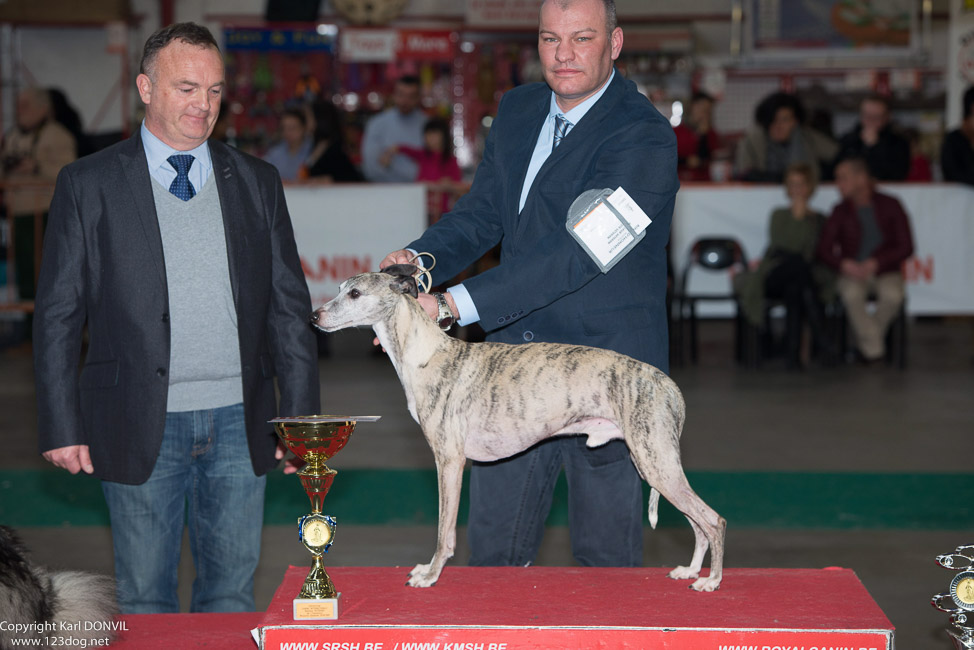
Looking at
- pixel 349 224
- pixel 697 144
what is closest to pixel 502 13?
pixel 697 144

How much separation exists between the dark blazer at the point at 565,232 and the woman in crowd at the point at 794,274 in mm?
6039

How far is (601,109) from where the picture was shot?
99.8 inches

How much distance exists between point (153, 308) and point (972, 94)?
8560 mm

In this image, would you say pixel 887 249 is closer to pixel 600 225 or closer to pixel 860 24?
pixel 860 24

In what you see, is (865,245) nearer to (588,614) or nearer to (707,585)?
(707,585)

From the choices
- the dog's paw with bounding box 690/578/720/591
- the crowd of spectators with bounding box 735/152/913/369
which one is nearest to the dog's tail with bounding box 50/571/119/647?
the dog's paw with bounding box 690/578/720/591

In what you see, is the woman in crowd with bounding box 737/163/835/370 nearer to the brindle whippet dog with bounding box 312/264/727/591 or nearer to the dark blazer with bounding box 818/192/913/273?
the dark blazer with bounding box 818/192/913/273

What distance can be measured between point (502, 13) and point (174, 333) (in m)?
10.9

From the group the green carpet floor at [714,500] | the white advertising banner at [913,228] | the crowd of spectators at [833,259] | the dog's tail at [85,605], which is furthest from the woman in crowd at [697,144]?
the dog's tail at [85,605]

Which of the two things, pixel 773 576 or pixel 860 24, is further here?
pixel 860 24

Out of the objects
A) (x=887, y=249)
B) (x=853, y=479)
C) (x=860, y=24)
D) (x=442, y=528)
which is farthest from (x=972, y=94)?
(x=442, y=528)

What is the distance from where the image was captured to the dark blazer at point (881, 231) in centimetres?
852

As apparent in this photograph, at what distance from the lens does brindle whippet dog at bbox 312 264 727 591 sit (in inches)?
89.0

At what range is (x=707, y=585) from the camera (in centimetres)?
231
